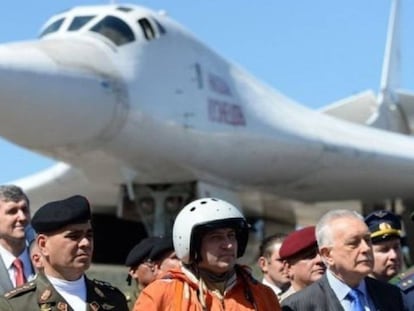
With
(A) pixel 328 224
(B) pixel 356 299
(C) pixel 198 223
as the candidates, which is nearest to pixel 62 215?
(C) pixel 198 223

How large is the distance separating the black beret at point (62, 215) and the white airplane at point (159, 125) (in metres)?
7.73

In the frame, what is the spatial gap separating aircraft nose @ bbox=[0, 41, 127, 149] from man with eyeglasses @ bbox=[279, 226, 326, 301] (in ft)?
23.4

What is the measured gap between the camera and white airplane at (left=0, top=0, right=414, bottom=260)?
1252cm

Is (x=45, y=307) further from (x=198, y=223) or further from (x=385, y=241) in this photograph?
(x=385, y=241)

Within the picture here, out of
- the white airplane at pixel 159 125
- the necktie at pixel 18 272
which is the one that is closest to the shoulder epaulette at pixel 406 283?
the necktie at pixel 18 272

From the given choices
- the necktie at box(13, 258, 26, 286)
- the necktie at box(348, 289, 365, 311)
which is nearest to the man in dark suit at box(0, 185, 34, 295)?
the necktie at box(13, 258, 26, 286)

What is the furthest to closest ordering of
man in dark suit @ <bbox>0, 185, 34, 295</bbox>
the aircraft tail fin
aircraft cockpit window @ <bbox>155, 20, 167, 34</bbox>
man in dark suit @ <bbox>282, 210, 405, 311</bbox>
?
the aircraft tail fin → aircraft cockpit window @ <bbox>155, 20, 167, 34</bbox> → man in dark suit @ <bbox>0, 185, 34, 295</bbox> → man in dark suit @ <bbox>282, 210, 405, 311</bbox>

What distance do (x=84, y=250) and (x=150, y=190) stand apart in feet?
35.8

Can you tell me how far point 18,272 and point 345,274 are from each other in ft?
7.06

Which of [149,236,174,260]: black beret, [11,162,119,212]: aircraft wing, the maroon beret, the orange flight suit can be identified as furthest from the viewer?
[11,162,119,212]: aircraft wing

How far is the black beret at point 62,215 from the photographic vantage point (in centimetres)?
412

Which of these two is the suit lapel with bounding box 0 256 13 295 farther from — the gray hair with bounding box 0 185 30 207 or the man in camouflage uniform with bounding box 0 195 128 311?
the man in camouflage uniform with bounding box 0 195 128 311

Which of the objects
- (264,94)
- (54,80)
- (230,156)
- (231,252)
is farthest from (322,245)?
(264,94)

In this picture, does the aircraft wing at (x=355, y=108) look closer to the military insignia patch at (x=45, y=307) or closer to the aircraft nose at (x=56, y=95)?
the aircraft nose at (x=56, y=95)
